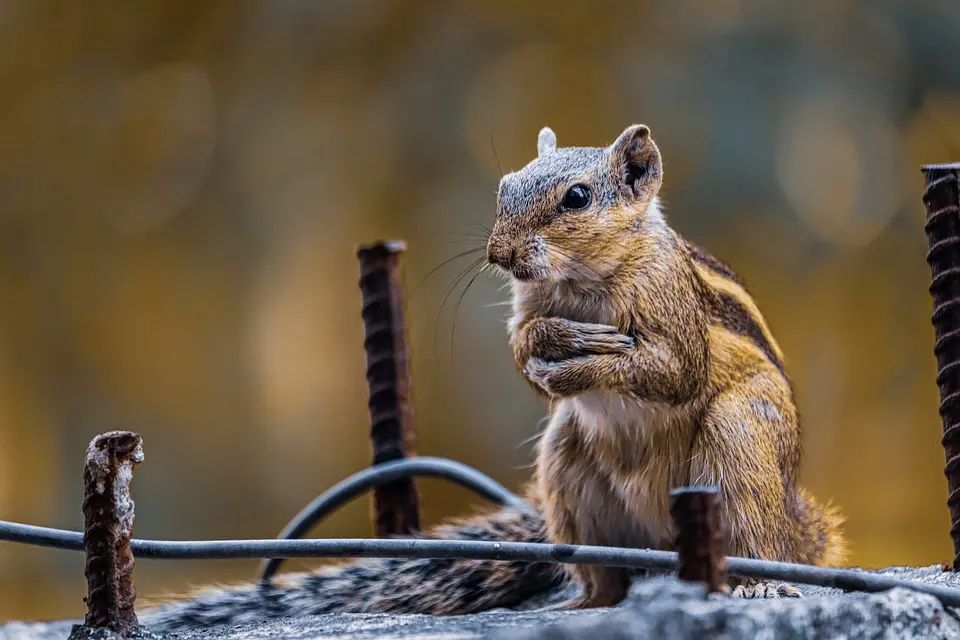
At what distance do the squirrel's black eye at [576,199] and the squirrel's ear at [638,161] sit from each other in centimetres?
5

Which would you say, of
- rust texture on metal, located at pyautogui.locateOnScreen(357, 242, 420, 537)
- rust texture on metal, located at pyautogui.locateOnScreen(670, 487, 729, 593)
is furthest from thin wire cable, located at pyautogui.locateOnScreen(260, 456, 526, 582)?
rust texture on metal, located at pyautogui.locateOnScreen(670, 487, 729, 593)

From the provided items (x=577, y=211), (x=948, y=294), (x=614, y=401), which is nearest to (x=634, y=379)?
(x=614, y=401)

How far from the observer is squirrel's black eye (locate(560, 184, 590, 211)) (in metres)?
1.13

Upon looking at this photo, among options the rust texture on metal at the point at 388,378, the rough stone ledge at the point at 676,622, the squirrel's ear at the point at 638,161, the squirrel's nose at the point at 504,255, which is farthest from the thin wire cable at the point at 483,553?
the rust texture on metal at the point at 388,378

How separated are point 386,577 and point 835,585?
0.61 meters

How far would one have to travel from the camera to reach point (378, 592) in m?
1.23

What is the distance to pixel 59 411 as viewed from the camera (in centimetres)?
304

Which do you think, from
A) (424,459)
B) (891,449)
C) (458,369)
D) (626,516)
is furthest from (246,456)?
(626,516)

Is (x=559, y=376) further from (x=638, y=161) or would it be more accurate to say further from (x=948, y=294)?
(x=948, y=294)

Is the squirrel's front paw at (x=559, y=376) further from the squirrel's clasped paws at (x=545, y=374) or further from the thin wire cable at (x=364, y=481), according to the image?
the thin wire cable at (x=364, y=481)

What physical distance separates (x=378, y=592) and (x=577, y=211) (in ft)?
1.46

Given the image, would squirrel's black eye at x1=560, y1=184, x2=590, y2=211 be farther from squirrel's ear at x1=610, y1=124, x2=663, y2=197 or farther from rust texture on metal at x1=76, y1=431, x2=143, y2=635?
rust texture on metal at x1=76, y1=431, x2=143, y2=635

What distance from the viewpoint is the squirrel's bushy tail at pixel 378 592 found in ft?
3.84

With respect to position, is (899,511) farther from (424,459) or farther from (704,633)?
(704,633)
